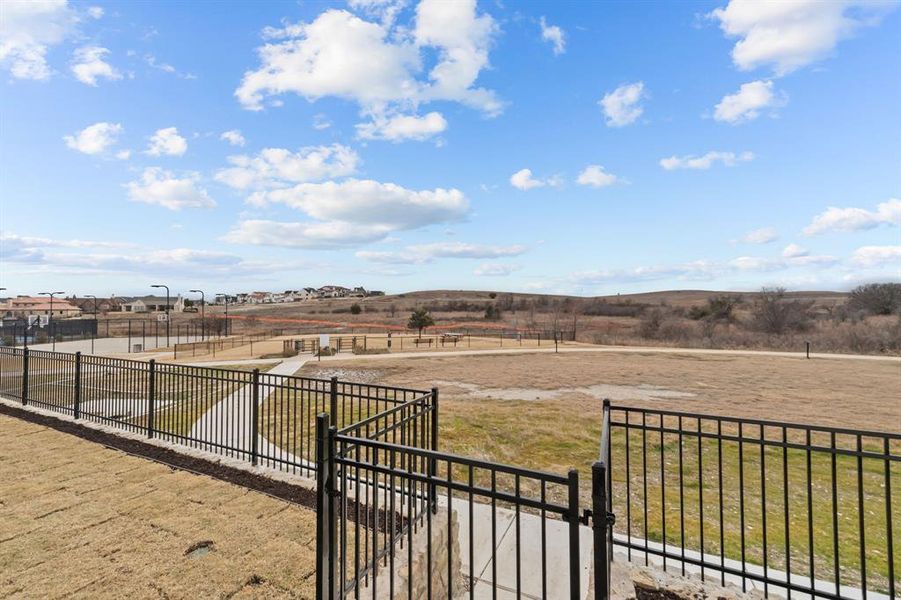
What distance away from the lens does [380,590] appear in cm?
294

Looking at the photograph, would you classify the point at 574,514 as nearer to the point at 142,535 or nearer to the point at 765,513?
the point at 765,513

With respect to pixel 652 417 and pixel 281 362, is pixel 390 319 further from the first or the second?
pixel 652 417

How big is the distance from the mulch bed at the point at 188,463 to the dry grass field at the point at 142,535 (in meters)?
0.18

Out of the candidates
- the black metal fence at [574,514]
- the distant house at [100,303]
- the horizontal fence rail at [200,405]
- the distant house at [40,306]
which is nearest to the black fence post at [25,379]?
the horizontal fence rail at [200,405]

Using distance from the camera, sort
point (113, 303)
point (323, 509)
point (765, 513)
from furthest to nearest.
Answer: point (113, 303) < point (765, 513) < point (323, 509)

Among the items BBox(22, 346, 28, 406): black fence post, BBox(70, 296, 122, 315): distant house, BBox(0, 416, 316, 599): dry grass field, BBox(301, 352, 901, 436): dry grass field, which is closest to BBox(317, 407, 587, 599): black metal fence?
BBox(0, 416, 316, 599): dry grass field

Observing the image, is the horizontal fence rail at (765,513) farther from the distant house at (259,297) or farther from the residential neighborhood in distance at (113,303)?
the distant house at (259,297)

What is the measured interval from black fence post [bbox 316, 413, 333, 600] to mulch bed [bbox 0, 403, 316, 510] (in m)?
2.19

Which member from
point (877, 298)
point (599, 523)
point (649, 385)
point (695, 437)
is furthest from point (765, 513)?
point (877, 298)

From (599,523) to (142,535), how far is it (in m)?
4.49

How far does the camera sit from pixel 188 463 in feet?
19.7

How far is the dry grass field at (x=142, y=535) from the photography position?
3320mm

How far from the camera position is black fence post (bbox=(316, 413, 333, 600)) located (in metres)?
2.66

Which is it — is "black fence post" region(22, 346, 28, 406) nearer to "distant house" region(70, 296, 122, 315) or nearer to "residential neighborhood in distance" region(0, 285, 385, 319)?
"residential neighborhood in distance" region(0, 285, 385, 319)
